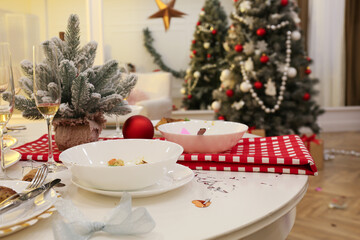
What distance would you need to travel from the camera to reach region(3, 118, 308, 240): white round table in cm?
52

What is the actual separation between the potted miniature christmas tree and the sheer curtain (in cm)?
470

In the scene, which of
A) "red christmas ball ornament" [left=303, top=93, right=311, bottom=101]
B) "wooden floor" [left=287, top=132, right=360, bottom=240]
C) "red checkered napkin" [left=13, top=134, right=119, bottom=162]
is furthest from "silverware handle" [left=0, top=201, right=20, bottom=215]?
"red christmas ball ornament" [left=303, top=93, right=311, bottom=101]

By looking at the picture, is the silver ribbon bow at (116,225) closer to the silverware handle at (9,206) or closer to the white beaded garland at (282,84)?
the silverware handle at (9,206)

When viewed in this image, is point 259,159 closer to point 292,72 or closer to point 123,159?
point 123,159

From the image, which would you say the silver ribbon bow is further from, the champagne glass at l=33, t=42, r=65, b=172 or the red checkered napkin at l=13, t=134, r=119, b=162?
the red checkered napkin at l=13, t=134, r=119, b=162

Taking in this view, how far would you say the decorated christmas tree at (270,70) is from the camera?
337 cm

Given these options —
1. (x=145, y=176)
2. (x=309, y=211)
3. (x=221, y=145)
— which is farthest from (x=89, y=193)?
(x=309, y=211)

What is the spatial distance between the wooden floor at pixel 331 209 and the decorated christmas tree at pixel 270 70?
0.58m

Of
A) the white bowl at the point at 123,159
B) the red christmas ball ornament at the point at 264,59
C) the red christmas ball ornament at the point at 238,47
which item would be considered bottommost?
the white bowl at the point at 123,159

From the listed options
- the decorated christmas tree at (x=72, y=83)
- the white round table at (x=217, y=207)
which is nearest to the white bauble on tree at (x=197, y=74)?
the decorated christmas tree at (x=72, y=83)

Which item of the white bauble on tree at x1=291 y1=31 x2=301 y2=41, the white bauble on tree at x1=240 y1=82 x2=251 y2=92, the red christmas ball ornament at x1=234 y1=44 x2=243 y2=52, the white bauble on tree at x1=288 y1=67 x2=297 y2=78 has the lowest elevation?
the white bauble on tree at x1=240 y1=82 x2=251 y2=92

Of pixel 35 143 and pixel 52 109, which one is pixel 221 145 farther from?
pixel 35 143

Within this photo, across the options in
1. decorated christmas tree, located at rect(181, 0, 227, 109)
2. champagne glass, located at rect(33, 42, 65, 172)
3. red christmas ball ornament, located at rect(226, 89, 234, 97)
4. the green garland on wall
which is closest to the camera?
champagne glass, located at rect(33, 42, 65, 172)

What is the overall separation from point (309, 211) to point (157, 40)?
404cm
